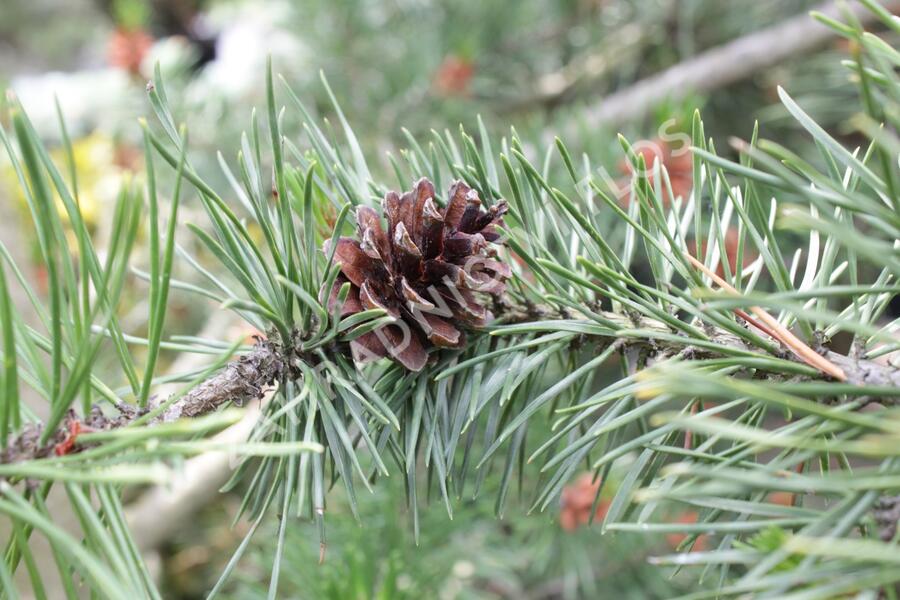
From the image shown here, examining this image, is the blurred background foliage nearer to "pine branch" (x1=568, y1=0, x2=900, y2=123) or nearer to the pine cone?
"pine branch" (x1=568, y1=0, x2=900, y2=123)

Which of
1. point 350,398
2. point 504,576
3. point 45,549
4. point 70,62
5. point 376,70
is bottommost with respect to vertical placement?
point 504,576

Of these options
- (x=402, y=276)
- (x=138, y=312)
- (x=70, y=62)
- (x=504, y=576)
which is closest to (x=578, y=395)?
(x=402, y=276)

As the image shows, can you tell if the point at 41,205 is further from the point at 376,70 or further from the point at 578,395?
the point at 376,70

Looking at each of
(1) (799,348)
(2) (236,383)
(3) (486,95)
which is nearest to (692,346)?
(1) (799,348)

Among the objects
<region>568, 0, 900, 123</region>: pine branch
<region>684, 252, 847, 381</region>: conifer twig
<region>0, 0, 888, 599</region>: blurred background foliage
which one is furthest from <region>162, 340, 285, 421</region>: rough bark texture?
<region>568, 0, 900, 123</region>: pine branch

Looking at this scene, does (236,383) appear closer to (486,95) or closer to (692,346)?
(692,346)
